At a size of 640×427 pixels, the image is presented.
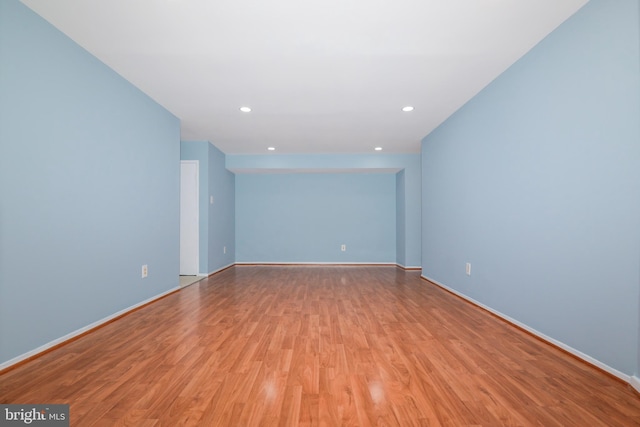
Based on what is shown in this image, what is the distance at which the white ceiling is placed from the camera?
1.88 meters

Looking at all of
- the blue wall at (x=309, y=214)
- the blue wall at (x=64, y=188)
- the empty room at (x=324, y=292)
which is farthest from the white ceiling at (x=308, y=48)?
the blue wall at (x=309, y=214)

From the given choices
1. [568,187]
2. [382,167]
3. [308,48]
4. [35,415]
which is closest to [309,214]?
[382,167]

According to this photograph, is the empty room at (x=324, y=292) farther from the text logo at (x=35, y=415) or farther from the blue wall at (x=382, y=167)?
the blue wall at (x=382, y=167)

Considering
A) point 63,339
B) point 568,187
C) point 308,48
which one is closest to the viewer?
point 568,187

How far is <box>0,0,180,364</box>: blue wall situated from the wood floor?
1.03ft

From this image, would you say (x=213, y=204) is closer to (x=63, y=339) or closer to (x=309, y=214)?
(x=309, y=214)

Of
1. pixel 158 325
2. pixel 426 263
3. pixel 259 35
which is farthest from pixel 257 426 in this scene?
pixel 426 263

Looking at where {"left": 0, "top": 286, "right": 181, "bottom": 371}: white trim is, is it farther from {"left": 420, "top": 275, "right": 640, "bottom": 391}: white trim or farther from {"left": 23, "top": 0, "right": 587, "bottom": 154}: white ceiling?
{"left": 420, "top": 275, "right": 640, "bottom": 391}: white trim

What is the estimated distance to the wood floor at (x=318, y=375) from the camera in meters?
1.31

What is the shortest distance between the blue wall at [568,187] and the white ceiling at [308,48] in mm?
292

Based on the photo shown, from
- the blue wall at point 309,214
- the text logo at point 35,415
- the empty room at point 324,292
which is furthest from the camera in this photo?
the blue wall at point 309,214

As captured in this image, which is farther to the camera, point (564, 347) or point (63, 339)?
point (63, 339)

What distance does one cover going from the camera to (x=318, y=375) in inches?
64.8

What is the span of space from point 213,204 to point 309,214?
6.93 ft
